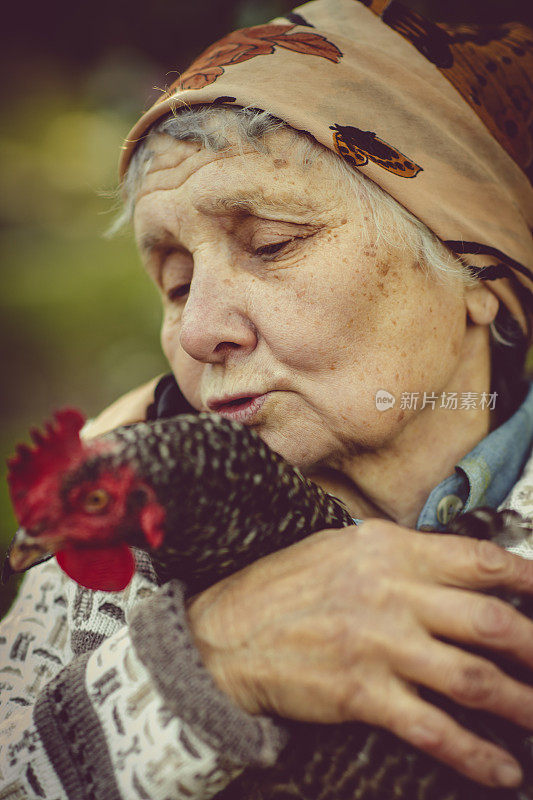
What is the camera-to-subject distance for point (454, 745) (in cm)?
102

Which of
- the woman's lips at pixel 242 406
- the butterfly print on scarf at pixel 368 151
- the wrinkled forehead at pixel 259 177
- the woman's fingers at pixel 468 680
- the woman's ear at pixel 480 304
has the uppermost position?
the butterfly print on scarf at pixel 368 151

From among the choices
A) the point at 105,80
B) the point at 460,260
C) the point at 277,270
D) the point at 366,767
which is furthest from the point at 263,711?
the point at 105,80

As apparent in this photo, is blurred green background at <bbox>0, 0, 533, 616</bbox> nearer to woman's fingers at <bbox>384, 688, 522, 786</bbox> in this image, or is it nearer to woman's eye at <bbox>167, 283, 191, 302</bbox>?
woman's eye at <bbox>167, 283, 191, 302</bbox>

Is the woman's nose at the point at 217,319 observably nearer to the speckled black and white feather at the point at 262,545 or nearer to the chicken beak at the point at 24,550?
the speckled black and white feather at the point at 262,545

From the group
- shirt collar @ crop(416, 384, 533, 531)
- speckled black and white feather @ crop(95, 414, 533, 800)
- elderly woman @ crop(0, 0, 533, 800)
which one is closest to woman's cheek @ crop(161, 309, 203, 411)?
elderly woman @ crop(0, 0, 533, 800)

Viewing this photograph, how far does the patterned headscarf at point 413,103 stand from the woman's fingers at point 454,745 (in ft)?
4.20

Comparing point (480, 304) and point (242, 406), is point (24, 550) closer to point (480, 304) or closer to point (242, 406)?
point (242, 406)

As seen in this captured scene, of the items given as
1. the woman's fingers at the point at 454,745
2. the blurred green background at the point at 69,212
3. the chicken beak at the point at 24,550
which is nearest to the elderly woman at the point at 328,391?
the woman's fingers at the point at 454,745

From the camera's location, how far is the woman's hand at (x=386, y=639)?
1.04m

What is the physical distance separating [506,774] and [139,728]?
0.69 m

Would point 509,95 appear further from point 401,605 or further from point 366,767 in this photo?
point 366,767

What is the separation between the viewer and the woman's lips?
65.4 inches

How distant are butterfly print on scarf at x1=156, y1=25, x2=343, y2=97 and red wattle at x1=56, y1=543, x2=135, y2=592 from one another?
4.44 ft

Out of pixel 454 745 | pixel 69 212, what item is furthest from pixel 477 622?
pixel 69 212
